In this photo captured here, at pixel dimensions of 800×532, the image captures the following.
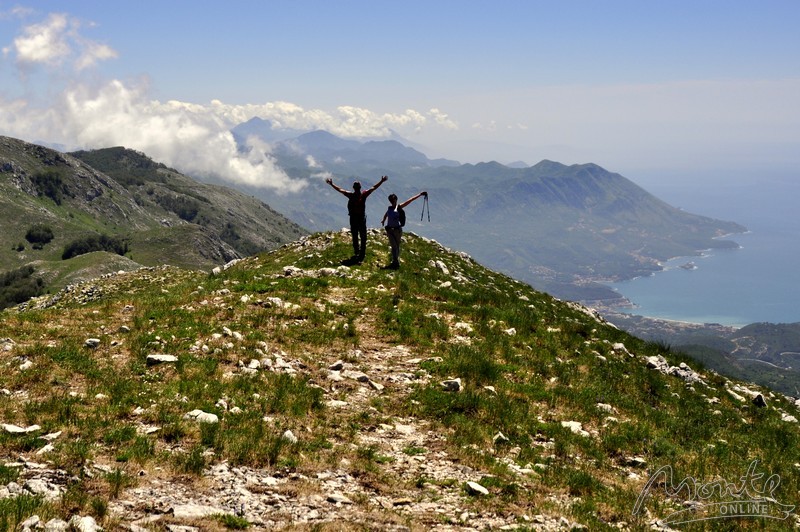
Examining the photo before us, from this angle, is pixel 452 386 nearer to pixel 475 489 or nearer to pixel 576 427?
pixel 576 427

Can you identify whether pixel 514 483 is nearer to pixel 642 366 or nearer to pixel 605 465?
pixel 605 465

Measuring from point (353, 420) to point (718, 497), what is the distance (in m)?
7.50

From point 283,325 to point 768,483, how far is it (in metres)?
13.5

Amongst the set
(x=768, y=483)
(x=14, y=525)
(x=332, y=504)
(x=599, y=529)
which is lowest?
(x=768, y=483)

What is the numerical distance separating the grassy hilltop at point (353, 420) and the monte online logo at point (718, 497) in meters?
0.12

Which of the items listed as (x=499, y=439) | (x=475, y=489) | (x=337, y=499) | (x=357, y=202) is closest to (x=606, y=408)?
(x=499, y=439)

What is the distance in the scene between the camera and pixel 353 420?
1108 centimetres

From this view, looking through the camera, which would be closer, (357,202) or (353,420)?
(353,420)

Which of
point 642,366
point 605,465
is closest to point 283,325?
point 605,465

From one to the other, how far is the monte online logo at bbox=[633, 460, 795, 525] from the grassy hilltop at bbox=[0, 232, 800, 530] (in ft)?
0.38

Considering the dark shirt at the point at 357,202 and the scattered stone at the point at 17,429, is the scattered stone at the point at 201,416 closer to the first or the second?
Result: the scattered stone at the point at 17,429

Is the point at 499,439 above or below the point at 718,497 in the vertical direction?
above

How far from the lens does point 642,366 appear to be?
18.5m

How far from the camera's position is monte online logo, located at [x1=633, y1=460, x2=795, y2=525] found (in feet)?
29.3
